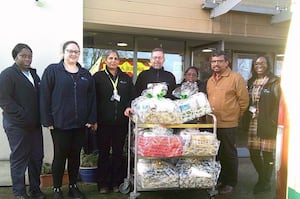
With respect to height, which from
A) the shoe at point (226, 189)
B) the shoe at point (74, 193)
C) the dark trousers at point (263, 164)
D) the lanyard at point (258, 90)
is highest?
the lanyard at point (258, 90)

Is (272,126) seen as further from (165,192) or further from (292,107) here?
(292,107)

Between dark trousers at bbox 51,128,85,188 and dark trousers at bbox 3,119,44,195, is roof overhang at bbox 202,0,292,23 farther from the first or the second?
dark trousers at bbox 3,119,44,195

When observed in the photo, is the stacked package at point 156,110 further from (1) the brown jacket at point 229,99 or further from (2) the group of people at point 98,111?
(1) the brown jacket at point 229,99

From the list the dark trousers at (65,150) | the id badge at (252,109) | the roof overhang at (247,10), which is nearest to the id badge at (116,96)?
the dark trousers at (65,150)

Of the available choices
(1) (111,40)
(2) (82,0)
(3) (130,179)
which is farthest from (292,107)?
(1) (111,40)

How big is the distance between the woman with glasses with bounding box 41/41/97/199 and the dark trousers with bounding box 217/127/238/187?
1.70 m

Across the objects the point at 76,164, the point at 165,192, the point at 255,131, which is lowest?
the point at 165,192

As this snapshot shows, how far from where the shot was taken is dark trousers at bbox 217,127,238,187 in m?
4.64

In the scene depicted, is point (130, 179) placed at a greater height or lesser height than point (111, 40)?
lesser

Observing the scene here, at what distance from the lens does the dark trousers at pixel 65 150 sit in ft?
13.2

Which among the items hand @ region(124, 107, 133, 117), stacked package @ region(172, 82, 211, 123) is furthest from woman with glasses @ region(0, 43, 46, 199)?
stacked package @ region(172, 82, 211, 123)

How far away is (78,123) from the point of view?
159 inches

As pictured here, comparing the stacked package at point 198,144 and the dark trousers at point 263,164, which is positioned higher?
the stacked package at point 198,144

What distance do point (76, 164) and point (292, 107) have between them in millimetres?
2788
